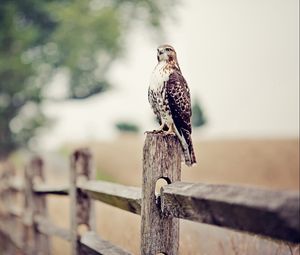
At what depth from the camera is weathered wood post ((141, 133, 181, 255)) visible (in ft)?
7.25

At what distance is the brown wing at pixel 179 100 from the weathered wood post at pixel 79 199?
1.17 m

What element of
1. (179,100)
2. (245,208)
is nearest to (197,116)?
(179,100)

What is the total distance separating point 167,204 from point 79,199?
1792 millimetres

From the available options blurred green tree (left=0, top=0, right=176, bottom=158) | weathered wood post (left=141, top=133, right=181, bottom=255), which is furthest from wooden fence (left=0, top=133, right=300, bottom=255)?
blurred green tree (left=0, top=0, right=176, bottom=158)

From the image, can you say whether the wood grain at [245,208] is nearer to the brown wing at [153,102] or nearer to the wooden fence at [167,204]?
the wooden fence at [167,204]

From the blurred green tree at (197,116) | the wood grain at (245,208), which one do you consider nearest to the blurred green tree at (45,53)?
the wood grain at (245,208)

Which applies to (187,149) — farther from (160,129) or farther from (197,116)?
(197,116)

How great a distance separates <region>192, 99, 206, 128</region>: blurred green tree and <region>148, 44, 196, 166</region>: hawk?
36.1m

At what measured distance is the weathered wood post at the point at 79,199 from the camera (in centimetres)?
372

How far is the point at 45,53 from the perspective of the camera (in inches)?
811

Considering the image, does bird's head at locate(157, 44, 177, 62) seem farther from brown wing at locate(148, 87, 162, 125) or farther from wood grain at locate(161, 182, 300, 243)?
wood grain at locate(161, 182, 300, 243)

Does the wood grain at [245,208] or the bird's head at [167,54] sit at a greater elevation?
the bird's head at [167,54]

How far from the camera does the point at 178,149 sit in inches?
88.9

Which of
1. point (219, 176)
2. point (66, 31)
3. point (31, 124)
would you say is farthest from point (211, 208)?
point (66, 31)
